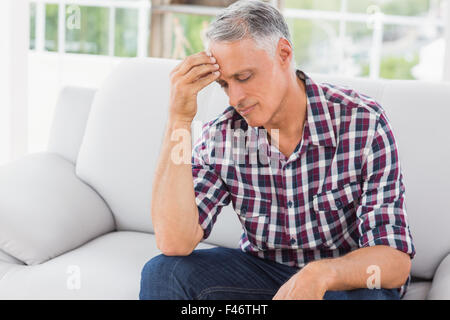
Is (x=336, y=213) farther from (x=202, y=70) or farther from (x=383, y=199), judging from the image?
(x=202, y=70)

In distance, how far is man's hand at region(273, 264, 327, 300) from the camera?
1.06 meters

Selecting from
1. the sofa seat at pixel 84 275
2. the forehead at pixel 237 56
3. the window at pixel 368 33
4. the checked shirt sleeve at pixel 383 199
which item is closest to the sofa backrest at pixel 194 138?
the sofa seat at pixel 84 275

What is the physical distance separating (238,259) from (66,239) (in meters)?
0.56

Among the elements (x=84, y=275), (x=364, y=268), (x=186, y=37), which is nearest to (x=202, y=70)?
(x=364, y=268)

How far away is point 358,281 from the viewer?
3.67 feet

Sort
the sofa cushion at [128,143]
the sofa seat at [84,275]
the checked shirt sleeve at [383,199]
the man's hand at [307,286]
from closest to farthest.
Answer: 1. the man's hand at [307,286]
2. the checked shirt sleeve at [383,199]
3. the sofa seat at [84,275]
4. the sofa cushion at [128,143]

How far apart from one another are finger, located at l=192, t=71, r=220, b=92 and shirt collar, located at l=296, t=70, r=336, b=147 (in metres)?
0.24

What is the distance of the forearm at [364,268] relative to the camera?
1.09m

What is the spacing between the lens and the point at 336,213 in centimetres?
130

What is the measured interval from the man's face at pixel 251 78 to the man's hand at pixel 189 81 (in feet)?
0.07

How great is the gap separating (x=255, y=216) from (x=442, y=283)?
0.45 metres

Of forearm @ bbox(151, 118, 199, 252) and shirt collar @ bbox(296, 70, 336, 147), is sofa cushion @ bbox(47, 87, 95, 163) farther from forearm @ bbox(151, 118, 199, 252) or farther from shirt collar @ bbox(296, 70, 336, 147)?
shirt collar @ bbox(296, 70, 336, 147)

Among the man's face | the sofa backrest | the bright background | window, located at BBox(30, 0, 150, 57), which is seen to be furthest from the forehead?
window, located at BBox(30, 0, 150, 57)

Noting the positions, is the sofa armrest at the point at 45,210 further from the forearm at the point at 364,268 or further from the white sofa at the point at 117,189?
the forearm at the point at 364,268
